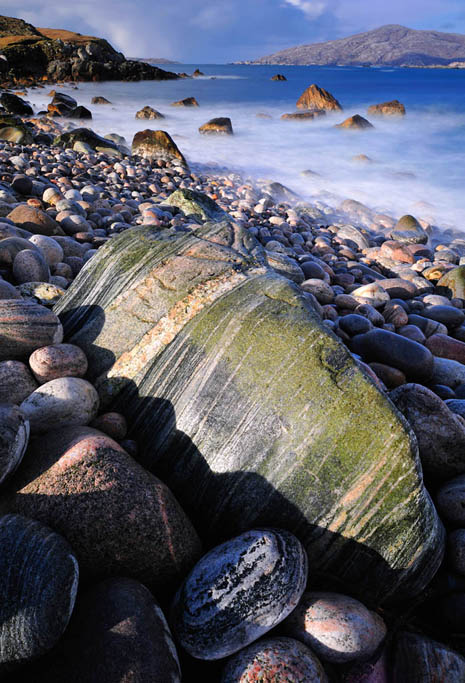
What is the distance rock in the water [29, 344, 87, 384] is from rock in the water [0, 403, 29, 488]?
0.42m

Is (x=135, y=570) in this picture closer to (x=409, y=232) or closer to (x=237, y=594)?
(x=237, y=594)

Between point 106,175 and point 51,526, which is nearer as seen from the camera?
point 51,526

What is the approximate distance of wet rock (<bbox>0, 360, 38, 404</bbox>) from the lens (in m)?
2.28

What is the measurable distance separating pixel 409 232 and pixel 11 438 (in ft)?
29.2

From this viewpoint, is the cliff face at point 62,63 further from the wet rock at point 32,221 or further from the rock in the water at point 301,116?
the wet rock at point 32,221

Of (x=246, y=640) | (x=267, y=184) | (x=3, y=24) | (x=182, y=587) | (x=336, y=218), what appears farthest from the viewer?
(x=3, y=24)

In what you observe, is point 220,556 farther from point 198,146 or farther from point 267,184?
point 198,146

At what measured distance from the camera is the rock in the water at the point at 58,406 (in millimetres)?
2152

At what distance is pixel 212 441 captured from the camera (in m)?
2.04

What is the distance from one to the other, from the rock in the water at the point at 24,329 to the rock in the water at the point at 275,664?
1.88 m

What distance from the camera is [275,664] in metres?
1.50

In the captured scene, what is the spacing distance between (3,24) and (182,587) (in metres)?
78.5

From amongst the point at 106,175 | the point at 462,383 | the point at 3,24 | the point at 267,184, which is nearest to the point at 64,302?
the point at 462,383

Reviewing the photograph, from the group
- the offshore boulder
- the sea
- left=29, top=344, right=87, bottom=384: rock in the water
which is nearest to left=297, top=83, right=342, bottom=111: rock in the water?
the sea
